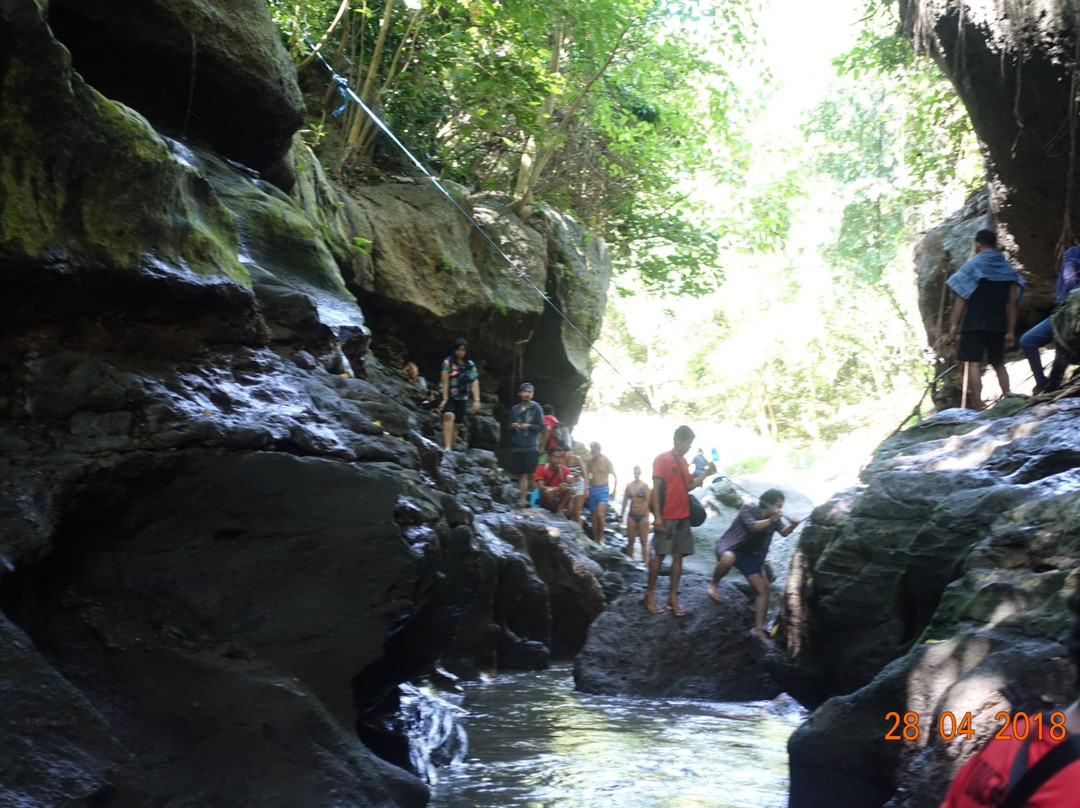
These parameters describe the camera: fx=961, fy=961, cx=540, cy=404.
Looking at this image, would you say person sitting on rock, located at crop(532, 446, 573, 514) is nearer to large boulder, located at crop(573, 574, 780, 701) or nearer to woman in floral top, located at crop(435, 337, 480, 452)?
woman in floral top, located at crop(435, 337, 480, 452)

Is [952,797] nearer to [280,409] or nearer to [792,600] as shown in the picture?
[280,409]

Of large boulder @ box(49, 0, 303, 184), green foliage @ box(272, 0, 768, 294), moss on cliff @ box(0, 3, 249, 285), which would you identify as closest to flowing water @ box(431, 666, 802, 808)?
moss on cliff @ box(0, 3, 249, 285)

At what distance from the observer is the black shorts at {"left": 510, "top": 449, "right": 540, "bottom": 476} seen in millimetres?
14016

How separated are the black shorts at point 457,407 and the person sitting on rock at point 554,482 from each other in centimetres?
197

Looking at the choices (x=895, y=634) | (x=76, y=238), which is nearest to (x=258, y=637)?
(x=76, y=238)

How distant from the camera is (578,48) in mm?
16172

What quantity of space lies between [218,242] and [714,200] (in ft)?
57.1

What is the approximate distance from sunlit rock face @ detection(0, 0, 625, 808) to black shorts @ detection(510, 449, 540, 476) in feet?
27.6

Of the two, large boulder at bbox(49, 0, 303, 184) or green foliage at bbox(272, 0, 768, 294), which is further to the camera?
green foliage at bbox(272, 0, 768, 294)

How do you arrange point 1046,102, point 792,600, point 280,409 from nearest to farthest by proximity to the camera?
1. point 280,409
2. point 792,600
3. point 1046,102

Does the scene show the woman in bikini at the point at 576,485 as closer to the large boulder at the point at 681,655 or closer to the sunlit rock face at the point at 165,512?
the large boulder at the point at 681,655

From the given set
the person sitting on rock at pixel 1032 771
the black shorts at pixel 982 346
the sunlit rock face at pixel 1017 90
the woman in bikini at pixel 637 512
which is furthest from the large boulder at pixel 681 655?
the person sitting on rock at pixel 1032 771
